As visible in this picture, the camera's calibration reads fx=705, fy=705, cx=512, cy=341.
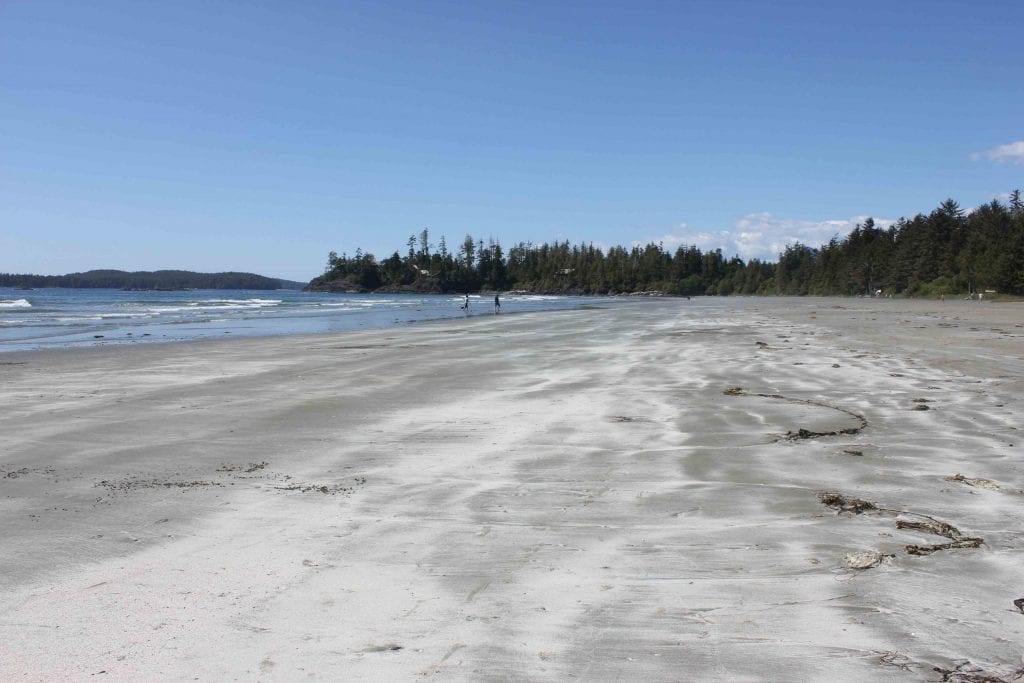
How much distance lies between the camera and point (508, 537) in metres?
4.39

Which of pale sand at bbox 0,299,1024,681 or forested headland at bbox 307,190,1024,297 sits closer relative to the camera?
pale sand at bbox 0,299,1024,681

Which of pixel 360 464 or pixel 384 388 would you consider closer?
pixel 360 464

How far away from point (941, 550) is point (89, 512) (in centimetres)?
548

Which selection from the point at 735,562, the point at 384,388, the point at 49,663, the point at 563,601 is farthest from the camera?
the point at 384,388

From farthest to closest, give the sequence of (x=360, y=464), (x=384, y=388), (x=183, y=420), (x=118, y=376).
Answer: (x=118, y=376), (x=384, y=388), (x=183, y=420), (x=360, y=464)

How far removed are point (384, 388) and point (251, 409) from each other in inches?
100.0

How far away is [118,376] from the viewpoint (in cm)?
1322

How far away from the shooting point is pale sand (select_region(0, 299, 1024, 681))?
2.99 metres

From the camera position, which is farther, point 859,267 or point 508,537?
point 859,267

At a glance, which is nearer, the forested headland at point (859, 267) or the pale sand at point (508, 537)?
the pale sand at point (508, 537)

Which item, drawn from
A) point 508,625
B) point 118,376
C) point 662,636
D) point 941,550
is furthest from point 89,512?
point 118,376

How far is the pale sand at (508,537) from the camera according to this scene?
299 cm

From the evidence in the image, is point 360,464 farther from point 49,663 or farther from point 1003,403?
point 1003,403

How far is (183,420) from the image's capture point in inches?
338
